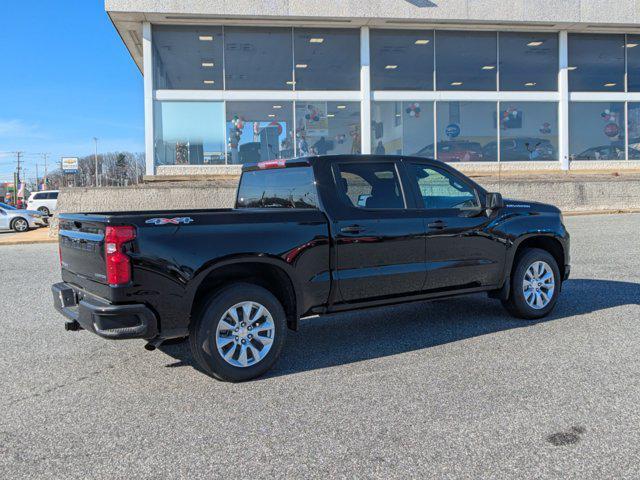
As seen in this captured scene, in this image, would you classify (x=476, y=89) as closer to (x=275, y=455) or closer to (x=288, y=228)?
(x=288, y=228)

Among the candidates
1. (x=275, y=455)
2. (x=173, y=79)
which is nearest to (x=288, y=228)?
(x=275, y=455)

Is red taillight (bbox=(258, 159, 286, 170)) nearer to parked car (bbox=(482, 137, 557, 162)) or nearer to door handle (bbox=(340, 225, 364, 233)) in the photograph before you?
door handle (bbox=(340, 225, 364, 233))

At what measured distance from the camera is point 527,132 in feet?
82.0

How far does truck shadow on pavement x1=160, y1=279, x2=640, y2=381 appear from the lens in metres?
5.50

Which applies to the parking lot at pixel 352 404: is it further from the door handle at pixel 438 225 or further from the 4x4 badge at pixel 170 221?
the 4x4 badge at pixel 170 221

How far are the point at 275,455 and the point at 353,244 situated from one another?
2295mm

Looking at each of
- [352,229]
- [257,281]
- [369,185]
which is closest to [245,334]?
[257,281]

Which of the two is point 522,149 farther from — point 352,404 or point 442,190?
point 352,404

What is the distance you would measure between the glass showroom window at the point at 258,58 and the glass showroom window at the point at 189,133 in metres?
1.40

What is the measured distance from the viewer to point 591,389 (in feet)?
14.6

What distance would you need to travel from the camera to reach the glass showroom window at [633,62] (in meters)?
26.0

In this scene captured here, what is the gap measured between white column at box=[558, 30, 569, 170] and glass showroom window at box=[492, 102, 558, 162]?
7.8 inches

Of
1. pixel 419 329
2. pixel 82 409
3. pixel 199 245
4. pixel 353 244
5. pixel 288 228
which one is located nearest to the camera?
pixel 82 409

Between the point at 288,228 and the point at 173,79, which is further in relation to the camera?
the point at 173,79
